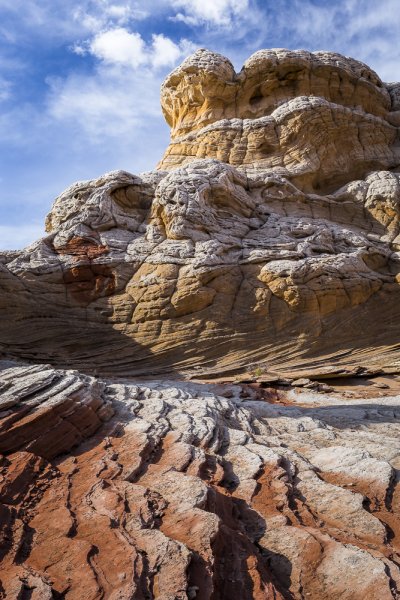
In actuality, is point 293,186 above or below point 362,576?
above

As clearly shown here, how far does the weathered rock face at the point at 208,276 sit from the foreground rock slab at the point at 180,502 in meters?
8.04

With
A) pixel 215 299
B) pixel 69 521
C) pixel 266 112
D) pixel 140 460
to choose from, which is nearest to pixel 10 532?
pixel 69 521

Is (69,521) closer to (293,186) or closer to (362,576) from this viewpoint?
(362,576)

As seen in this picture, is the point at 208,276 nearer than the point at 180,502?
No

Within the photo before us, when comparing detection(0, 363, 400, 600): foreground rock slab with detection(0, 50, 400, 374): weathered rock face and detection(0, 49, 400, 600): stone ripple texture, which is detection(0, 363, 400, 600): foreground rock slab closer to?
detection(0, 49, 400, 600): stone ripple texture

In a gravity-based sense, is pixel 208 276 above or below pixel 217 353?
above

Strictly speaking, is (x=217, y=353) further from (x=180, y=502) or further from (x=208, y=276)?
(x=180, y=502)

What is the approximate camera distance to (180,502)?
17.4 feet

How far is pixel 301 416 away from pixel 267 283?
789 centimetres

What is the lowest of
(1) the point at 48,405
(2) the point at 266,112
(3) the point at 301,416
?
(3) the point at 301,416

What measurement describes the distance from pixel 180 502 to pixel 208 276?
12667 mm

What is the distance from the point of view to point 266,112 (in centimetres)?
2511

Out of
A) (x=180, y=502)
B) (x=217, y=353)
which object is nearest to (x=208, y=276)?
(x=217, y=353)

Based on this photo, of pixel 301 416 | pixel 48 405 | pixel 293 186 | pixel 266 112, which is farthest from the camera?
pixel 266 112
